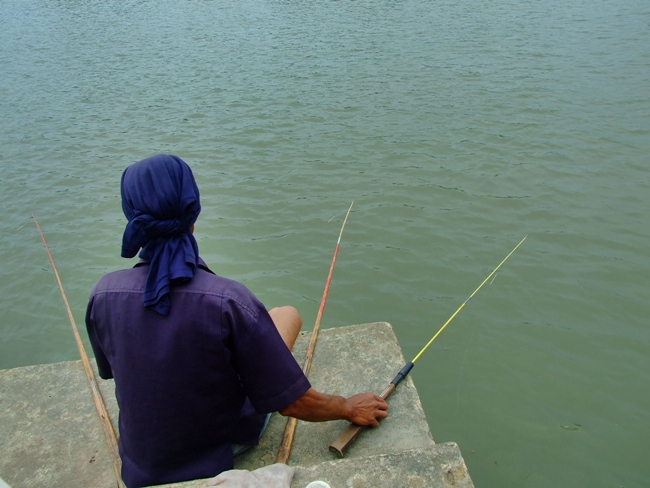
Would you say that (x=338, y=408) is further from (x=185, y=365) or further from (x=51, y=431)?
(x=51, y=431)

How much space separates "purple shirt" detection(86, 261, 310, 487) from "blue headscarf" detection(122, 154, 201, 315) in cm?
6

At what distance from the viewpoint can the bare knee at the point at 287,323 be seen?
120 inches

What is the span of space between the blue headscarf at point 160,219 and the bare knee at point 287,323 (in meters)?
1.07

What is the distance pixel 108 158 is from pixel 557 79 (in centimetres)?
742

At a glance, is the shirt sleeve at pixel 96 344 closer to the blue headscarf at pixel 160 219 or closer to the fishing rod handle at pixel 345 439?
the blue headscarf at pixel 160 219

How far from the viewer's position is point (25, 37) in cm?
1667

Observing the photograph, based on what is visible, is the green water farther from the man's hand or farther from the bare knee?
the bare knee

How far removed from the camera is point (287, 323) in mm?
3123

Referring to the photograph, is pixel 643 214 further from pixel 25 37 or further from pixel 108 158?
pixel 25 37

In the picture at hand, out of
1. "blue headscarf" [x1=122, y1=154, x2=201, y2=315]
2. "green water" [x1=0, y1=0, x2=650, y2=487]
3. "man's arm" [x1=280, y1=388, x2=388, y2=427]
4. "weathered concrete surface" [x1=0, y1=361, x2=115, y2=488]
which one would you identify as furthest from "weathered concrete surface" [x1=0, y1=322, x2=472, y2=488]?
"green water" [x1=0, y1=0, x2=650, y2=487]

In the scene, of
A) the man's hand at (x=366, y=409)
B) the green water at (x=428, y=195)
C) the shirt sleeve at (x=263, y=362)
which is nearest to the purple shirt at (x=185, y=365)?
the shirt sleeve at (x=263, y=362)

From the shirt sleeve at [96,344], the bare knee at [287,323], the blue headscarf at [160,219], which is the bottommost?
the bare knee at [287,323]

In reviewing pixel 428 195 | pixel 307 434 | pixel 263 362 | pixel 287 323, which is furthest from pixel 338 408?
pixel 428 195

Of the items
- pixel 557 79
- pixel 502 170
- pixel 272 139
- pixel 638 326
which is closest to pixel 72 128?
pixel 272 139
